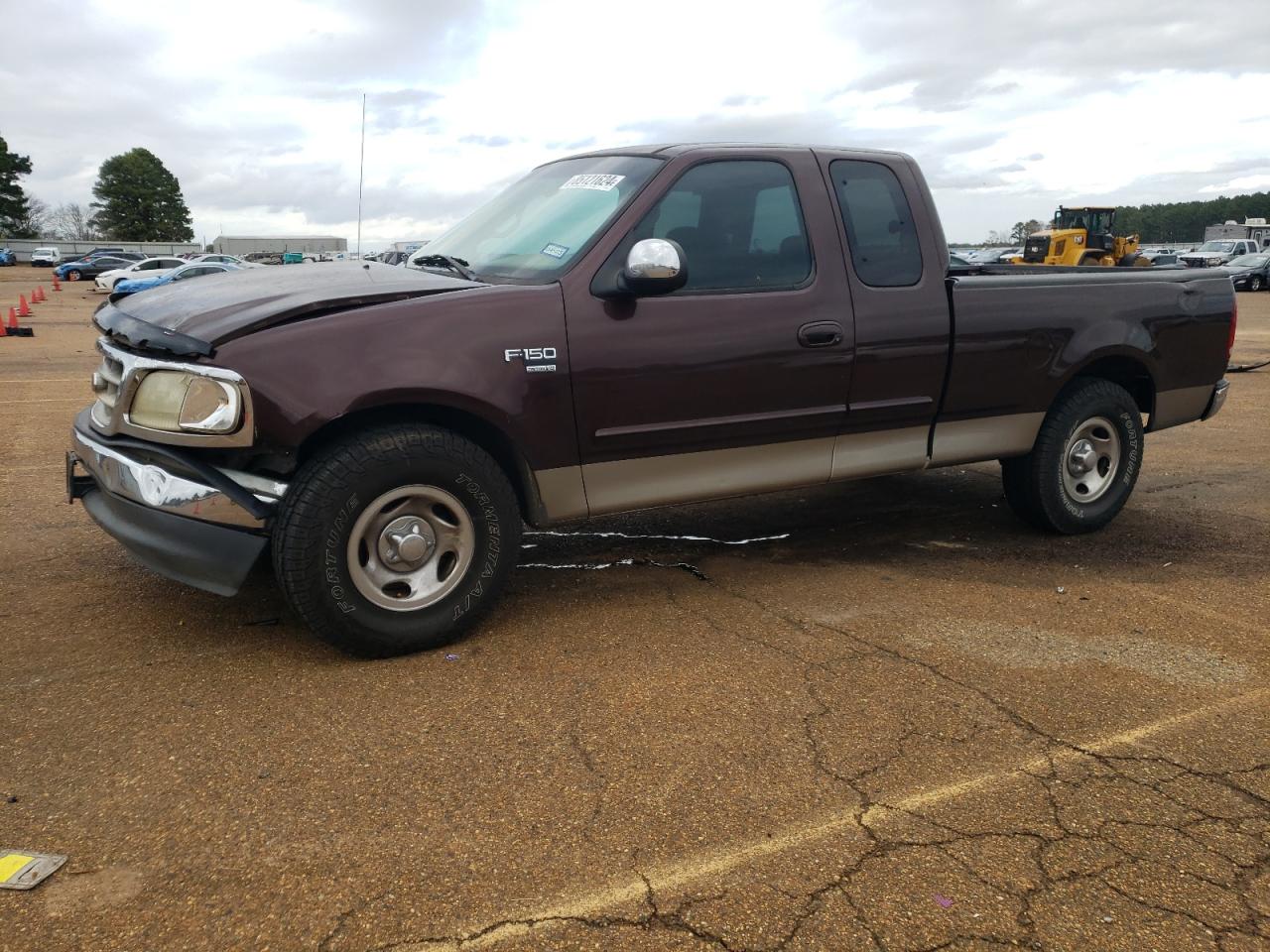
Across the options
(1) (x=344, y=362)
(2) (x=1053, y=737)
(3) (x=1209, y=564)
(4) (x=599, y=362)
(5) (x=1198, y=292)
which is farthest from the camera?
(5) (x=1198, y=292)

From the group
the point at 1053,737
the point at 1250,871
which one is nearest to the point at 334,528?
the point at 1053,737

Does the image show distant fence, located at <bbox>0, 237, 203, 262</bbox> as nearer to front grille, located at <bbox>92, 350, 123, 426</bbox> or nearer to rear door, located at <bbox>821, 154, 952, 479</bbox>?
front grille, located at <bbox>92, 350, 123, 426</bbox>

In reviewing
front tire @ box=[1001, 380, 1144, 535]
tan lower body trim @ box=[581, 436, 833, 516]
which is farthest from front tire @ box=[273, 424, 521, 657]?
front tire @ box=[1001, 380, 1144, 535]

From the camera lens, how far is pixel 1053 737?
3.27 metres

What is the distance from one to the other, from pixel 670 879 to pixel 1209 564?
3.96 m

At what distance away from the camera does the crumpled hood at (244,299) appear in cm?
350

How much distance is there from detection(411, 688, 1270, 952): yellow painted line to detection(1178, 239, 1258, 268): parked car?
151ft

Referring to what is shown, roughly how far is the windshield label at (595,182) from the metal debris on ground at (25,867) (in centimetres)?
317

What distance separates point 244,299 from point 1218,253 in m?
51.5

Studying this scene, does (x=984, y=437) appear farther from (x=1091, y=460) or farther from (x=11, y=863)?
(x=11, y=863)

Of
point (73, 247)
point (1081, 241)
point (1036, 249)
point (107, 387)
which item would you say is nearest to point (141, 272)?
point (1036, 249)

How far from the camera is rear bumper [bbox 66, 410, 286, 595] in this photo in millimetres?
3461

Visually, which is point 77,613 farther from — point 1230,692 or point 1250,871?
point 1230,692

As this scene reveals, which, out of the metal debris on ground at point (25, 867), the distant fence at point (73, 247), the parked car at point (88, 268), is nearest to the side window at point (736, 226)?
the metal debris on ground at point (25, 867)
